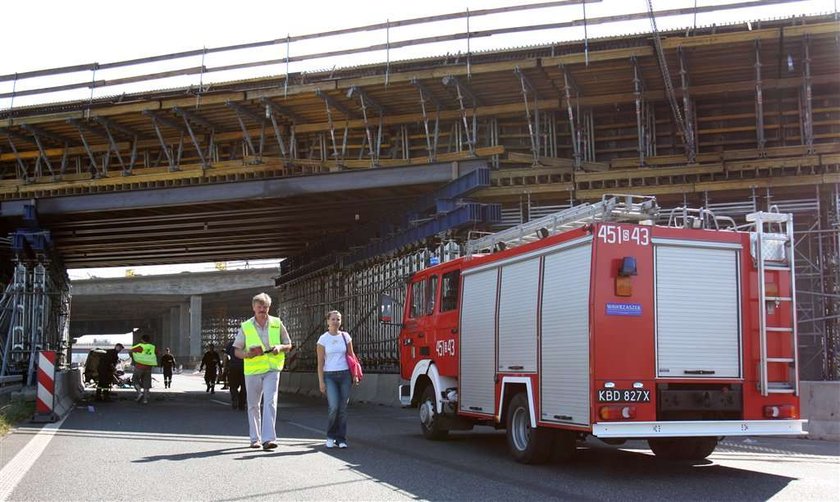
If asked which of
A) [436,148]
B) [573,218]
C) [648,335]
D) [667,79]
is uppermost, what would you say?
[667,79]

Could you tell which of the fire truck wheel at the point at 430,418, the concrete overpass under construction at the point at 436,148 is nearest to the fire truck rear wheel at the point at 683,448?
the fire truck wheel at the point at 430,418

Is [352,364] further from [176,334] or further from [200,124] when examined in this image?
[176,334]

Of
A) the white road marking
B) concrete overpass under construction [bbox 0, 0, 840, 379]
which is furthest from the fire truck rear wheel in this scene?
concrete overpass under construction [bbox 0, 0, 840, 379]

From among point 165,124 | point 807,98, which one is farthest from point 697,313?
point 165,124

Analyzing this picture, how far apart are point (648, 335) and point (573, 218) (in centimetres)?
192

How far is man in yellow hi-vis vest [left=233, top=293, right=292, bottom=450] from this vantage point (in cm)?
1088

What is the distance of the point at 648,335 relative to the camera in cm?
884

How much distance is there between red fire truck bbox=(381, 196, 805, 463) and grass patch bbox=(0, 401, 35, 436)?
8.06 meters

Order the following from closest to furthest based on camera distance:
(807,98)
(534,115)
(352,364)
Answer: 1. (352,364)
2. (807,98)
3. (534,115)

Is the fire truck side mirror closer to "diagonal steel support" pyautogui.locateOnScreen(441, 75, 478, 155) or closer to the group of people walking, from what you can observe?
the group of people walking

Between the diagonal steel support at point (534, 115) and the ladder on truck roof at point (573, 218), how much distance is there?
30.8 feet

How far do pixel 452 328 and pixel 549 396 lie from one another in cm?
304

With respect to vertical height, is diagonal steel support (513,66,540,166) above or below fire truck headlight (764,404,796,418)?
above

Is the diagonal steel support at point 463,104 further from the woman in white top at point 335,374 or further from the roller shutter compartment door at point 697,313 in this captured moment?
the roller shutter compartment door at point 697,313
